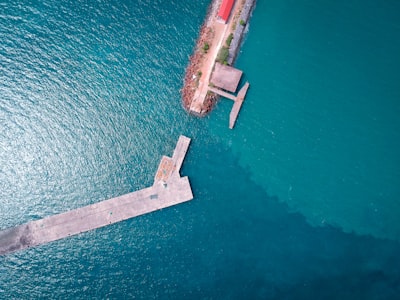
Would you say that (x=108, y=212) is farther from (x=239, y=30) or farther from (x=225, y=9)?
(x=225, y=9)

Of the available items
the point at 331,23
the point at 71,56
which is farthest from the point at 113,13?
the point at 331,23

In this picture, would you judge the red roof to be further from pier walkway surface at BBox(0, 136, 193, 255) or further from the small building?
pier walkway surface at BBox(0, 136, 193, 255)

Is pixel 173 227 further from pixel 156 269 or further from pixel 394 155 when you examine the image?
pixel 394 155

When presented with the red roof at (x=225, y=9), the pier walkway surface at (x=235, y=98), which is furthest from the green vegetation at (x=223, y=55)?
the red roof at (x=225, y=9)

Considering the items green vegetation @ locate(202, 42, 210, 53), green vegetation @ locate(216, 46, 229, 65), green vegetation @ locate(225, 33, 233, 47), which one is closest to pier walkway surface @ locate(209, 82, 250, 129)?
green vegetation @ locate(216, 46, 229, 65)

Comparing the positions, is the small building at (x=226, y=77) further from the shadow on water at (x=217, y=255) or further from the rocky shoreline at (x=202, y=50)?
the shadow on water at (x=217, y=255)

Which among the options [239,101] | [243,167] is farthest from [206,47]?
[243,167]
